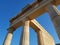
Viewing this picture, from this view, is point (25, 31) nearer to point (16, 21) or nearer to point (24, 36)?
point (24, 36)

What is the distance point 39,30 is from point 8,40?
9.28 meters

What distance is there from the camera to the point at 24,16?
35.8 m

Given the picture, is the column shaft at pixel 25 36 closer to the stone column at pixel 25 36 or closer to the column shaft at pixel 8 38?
the stone column at pixel 25 36

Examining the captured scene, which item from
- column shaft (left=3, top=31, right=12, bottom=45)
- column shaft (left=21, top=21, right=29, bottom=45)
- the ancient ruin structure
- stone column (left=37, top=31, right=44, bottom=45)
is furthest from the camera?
stone column (left=37, top=31, right=44, bottom=45)

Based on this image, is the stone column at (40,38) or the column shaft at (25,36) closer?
the column shaft at (25,36)

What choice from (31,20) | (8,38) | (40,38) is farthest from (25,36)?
(8,38)

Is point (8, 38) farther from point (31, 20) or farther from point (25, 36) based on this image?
point (25, 36)

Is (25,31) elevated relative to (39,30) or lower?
lower

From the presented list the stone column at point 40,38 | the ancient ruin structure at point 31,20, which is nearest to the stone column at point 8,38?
the ancient ruin structure at point 31,20

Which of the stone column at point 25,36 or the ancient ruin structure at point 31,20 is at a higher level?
the ancient ruin structure at point 31,20

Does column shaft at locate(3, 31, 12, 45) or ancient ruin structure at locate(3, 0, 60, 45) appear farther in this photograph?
column shaft at locate(3, 31, 12, 45)

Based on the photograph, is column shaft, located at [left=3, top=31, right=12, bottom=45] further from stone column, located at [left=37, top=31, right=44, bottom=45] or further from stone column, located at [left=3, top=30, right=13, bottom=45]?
stone column, located at [left=37, top=31, right=44, bottom=45]

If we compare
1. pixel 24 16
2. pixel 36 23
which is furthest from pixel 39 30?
pixel 24 16

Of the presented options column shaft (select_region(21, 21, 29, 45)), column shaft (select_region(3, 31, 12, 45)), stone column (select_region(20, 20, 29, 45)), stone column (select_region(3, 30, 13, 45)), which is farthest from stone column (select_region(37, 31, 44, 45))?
column shaft (select_region(3, 31, 12, 45))
